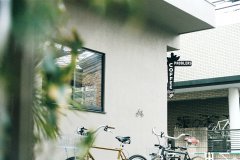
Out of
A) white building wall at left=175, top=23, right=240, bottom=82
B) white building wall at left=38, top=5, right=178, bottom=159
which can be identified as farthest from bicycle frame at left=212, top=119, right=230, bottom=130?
white building wall at left=38, top=5, right=178, bottom=159

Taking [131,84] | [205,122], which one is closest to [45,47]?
[131,84]

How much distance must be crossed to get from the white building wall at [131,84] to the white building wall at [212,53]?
5.96m

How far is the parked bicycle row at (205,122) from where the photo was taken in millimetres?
17188

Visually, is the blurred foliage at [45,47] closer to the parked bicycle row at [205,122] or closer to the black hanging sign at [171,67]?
the black hanging sign at [171,67]

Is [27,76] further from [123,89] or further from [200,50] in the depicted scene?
[200,50]

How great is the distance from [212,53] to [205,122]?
296 cm

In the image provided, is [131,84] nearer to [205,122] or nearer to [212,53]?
[212,53]

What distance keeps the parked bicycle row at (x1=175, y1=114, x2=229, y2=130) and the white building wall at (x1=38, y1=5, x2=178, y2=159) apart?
24.5 ft

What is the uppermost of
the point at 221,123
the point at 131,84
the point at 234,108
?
the point at 131,84

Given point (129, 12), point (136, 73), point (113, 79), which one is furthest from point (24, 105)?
point (136, 73)

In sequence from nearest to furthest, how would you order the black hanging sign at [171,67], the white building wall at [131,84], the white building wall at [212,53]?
the white building wall at [131,84]
the black hanging sign at [171,67]
the white building wall at [212,53]

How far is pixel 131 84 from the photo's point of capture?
904 centimetres

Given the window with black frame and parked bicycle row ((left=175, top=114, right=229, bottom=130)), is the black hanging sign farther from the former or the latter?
parked bicycle row ((left=175, top=114, right=229, bottom=130))

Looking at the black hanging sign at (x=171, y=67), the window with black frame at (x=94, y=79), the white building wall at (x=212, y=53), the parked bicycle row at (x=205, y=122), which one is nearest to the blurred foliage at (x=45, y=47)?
the window with black frame at (x=94, y=79)
